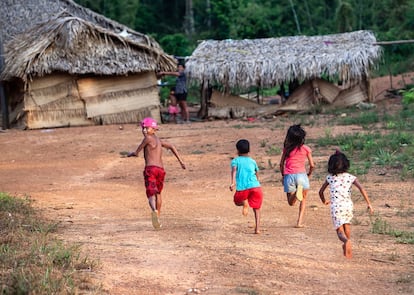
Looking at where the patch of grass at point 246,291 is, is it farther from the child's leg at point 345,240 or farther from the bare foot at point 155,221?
the bare foot at point 155,221

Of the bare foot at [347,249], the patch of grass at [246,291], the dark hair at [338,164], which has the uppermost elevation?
the dark hair at [338,164]

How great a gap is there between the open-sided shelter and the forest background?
605 centimetres

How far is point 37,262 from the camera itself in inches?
237

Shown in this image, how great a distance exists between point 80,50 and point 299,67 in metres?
6.14

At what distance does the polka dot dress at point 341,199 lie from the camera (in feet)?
22.5

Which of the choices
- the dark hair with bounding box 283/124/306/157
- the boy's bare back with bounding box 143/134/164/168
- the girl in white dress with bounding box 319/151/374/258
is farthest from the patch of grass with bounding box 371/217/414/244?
the boy's bare back with bounding box 143/134/164/168

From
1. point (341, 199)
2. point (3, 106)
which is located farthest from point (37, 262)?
point (3, 106)

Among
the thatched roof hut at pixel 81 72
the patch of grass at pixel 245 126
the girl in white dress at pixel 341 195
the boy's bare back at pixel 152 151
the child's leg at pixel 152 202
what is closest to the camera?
the girl in white dress at pixel 341 195

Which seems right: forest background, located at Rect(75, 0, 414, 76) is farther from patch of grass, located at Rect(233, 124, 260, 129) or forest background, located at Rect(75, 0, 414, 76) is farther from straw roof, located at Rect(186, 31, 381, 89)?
patch of grass, located at Rect(233, 124, 260, 129)

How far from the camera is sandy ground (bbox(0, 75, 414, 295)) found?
615 cm

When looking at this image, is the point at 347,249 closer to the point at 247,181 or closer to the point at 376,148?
the point at 247,181

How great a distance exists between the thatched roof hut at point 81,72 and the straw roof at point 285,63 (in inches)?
49.4

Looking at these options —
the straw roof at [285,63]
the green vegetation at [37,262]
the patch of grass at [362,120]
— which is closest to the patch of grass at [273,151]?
the patch of grass at [362,120]

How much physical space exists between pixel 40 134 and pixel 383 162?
9.78 m
